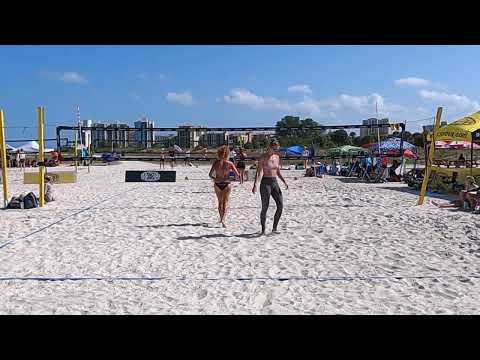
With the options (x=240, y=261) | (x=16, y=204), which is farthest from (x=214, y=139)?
(x=240, y=261)

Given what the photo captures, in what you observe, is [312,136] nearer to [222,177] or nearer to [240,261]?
[222,177]

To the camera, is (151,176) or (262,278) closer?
(262,278)

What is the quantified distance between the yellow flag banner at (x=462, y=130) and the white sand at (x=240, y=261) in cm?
284

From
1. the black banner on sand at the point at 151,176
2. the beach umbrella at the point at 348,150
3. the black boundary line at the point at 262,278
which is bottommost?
the black boundary line at the point at 262,278

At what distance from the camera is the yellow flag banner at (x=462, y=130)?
33.2 ft

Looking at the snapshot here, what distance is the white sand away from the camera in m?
3.29

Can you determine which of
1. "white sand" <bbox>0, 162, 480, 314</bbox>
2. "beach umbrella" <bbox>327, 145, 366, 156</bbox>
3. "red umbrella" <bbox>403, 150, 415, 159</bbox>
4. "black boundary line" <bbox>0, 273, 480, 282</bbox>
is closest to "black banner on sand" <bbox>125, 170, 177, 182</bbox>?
"white sand" <bbox>0, 162, 480, 314</bbox>

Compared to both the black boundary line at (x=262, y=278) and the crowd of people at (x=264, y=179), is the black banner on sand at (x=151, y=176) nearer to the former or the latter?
the crowd of people at (x=264, y=179)

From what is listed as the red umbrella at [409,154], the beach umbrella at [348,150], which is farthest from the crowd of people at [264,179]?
the beach umbrella at [348,150]

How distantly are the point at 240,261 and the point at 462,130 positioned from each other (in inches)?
310

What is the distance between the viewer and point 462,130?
10.2 meters

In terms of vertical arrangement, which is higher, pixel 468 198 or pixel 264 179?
pixel 264 179
